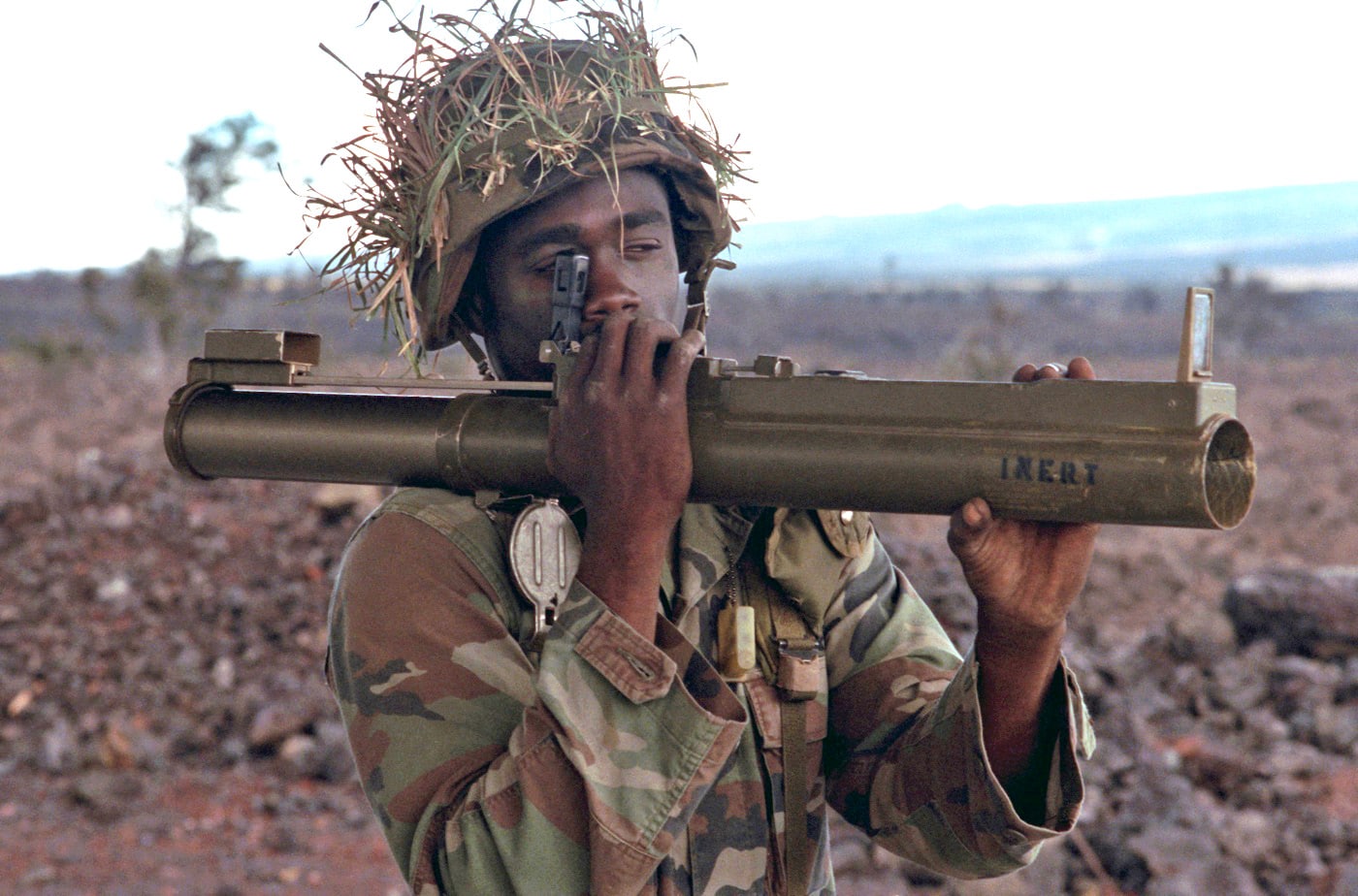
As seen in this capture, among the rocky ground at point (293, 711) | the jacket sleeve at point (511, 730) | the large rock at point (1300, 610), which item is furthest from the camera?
the large rock at point (1300, 610)

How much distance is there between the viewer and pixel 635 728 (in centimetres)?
188

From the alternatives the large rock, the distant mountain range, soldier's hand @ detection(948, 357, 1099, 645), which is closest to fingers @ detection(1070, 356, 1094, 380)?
soldier's hand @ detection(948, 357, 1099, 645)

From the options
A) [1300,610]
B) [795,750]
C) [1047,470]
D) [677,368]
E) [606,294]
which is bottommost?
[1300,610]

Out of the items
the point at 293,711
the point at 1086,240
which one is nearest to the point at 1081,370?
the point at 293,711

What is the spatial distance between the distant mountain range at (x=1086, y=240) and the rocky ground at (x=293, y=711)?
9145 cm

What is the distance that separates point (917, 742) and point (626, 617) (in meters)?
0.51

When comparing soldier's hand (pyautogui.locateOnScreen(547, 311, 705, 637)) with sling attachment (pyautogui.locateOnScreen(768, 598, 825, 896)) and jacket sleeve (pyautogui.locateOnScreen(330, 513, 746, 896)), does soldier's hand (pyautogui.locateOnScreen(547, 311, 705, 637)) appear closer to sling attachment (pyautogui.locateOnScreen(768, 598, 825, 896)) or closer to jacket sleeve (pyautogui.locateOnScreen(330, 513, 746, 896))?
jacket sleeve (pyautogui.locateOnScreen(330, 513, 746, 896))

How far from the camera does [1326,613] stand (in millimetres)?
7297

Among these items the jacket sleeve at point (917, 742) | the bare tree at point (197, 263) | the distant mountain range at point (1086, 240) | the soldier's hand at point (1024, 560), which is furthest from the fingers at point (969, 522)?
the distant mountain range at point (1086, 240)

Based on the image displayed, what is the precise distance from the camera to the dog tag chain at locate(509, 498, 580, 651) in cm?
201

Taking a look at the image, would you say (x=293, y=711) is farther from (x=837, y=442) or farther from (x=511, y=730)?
(x=837, y=442)

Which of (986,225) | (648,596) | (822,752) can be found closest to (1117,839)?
(822,752)

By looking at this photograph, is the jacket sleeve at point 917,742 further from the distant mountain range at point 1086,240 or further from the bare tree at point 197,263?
the distant mountain range at point 1086,240

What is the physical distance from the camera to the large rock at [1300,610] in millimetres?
7250
